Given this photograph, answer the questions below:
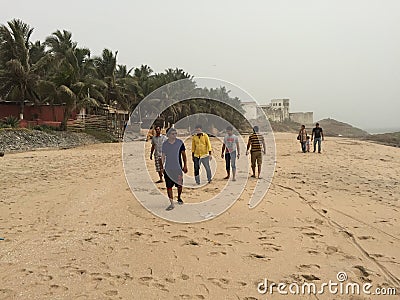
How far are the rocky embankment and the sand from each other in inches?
478

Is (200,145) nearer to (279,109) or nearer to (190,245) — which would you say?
(190,245)

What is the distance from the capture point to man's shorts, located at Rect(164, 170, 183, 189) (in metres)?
6.14

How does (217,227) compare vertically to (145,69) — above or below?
below

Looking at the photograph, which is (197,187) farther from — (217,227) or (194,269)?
(194,269)

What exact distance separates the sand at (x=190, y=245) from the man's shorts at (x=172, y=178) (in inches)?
25.2

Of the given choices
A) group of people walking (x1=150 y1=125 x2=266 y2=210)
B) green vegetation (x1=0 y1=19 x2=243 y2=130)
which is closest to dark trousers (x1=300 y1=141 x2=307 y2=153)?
green vegetation (x1=0 y1=19 x2=243 y2=130)

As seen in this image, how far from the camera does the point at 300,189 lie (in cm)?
809

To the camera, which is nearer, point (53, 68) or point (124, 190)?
point (124, 190)

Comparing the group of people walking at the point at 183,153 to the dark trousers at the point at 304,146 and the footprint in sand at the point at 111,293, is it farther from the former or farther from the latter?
the dark trousers at the point at 304,146

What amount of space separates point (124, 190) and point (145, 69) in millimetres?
38337

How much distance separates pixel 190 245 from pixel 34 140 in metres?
18.7

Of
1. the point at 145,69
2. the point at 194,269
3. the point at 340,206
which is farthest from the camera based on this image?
the point at 145,69

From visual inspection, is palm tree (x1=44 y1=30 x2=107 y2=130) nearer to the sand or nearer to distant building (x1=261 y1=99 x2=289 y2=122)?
the sand

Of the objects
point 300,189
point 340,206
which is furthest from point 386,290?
point 300,189
